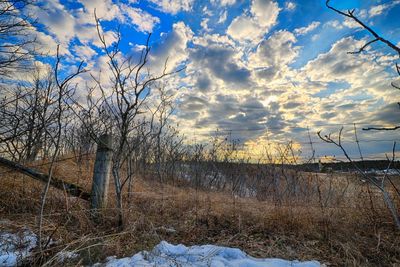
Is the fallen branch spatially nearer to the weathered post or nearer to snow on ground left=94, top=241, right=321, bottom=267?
the weathered post

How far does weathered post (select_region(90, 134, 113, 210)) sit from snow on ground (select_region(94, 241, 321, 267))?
125 cm

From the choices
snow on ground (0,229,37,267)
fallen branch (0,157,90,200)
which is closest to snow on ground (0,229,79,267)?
snow on ground (0,229,37,267)

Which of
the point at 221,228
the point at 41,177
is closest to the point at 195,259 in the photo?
the point at 221,228

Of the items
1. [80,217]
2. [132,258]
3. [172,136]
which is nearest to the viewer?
[132,258]

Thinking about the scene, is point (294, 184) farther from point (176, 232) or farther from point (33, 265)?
point (33, 265)

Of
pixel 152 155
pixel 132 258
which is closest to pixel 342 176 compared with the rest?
pixel 132 258

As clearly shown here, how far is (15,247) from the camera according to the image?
304 cm

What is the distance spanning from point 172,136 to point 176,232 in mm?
11046

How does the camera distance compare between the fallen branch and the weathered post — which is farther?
the fallen branch

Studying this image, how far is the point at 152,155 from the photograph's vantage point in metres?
15.9

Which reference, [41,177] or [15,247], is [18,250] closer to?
[15,247]

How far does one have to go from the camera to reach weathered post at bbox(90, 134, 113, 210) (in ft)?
13.5

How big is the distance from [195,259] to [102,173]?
1.99 metres

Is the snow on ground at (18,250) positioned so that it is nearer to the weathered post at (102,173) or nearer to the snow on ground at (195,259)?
the snow on ground at (195,259)
